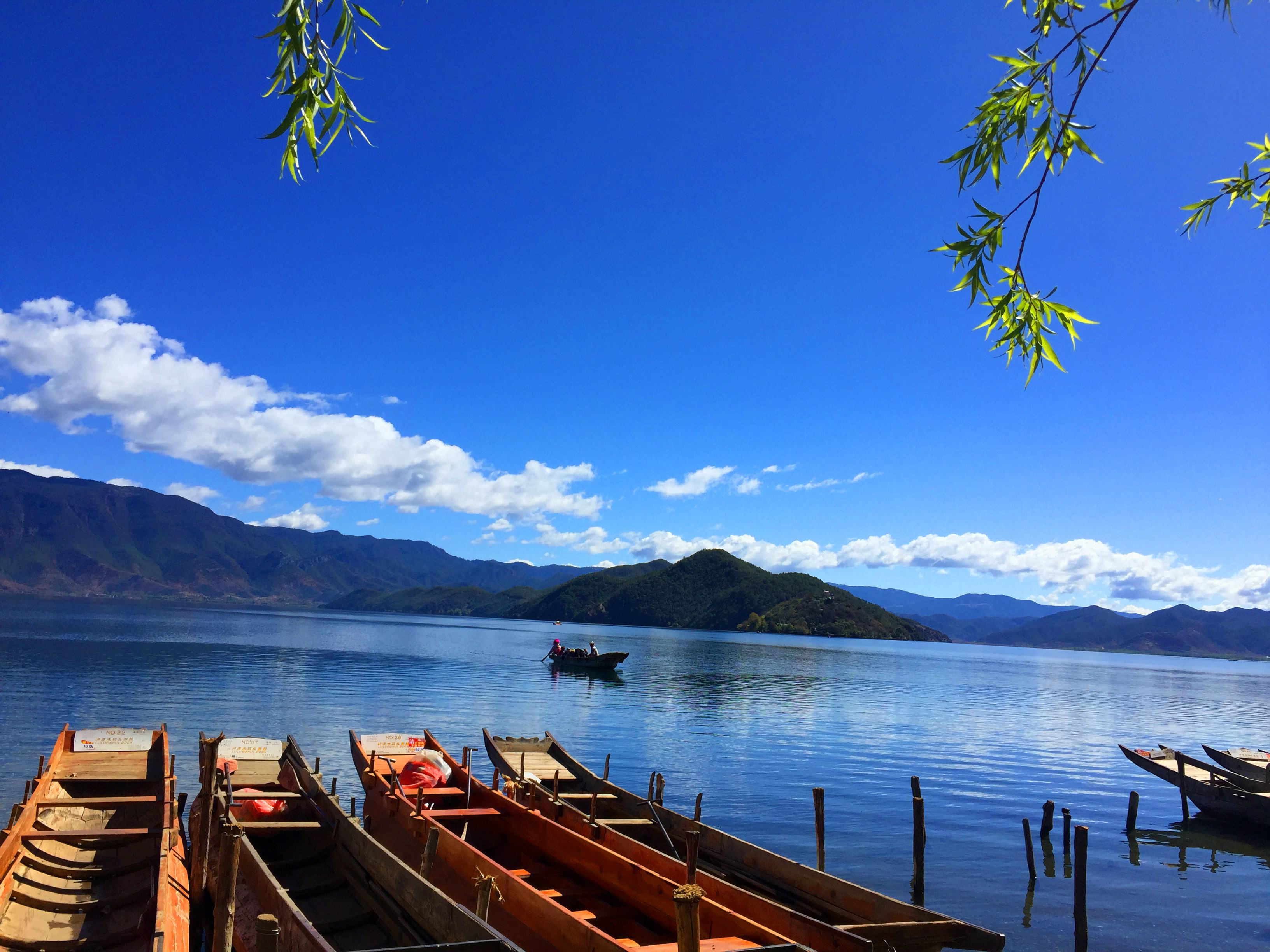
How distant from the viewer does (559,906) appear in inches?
372

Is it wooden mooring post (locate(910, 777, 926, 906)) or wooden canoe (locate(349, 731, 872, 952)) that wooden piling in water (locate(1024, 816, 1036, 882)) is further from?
wooden canoe (locate(349, 731, 872, 952))

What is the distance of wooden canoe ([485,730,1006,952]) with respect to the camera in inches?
393

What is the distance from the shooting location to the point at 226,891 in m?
7.52

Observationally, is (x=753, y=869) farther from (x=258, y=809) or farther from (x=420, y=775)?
(x=258, y=809)

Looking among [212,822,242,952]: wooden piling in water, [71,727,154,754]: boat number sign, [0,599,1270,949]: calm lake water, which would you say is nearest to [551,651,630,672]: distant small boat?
[0,599,1270,949]: calm lake water

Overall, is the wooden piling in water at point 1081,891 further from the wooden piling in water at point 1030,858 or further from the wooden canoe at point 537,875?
the wooden canoe at point 537,875

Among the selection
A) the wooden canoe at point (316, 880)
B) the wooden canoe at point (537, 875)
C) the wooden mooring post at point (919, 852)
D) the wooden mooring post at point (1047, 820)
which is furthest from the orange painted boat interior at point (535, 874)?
the wooden mooring post at point (1047, 820)

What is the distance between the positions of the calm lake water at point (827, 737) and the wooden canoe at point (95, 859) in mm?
7471

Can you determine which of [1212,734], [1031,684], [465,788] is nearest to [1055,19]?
[465,788]

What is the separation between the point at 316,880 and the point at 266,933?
270 inches

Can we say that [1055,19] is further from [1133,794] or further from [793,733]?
[793,733]

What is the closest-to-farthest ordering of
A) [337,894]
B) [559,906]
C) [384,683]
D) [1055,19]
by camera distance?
[1055,19] → [559,906] → [337,894] → [384,683]

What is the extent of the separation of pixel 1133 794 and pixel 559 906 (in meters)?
23.1

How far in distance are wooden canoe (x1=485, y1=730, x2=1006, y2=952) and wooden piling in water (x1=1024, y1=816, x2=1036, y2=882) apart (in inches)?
284
